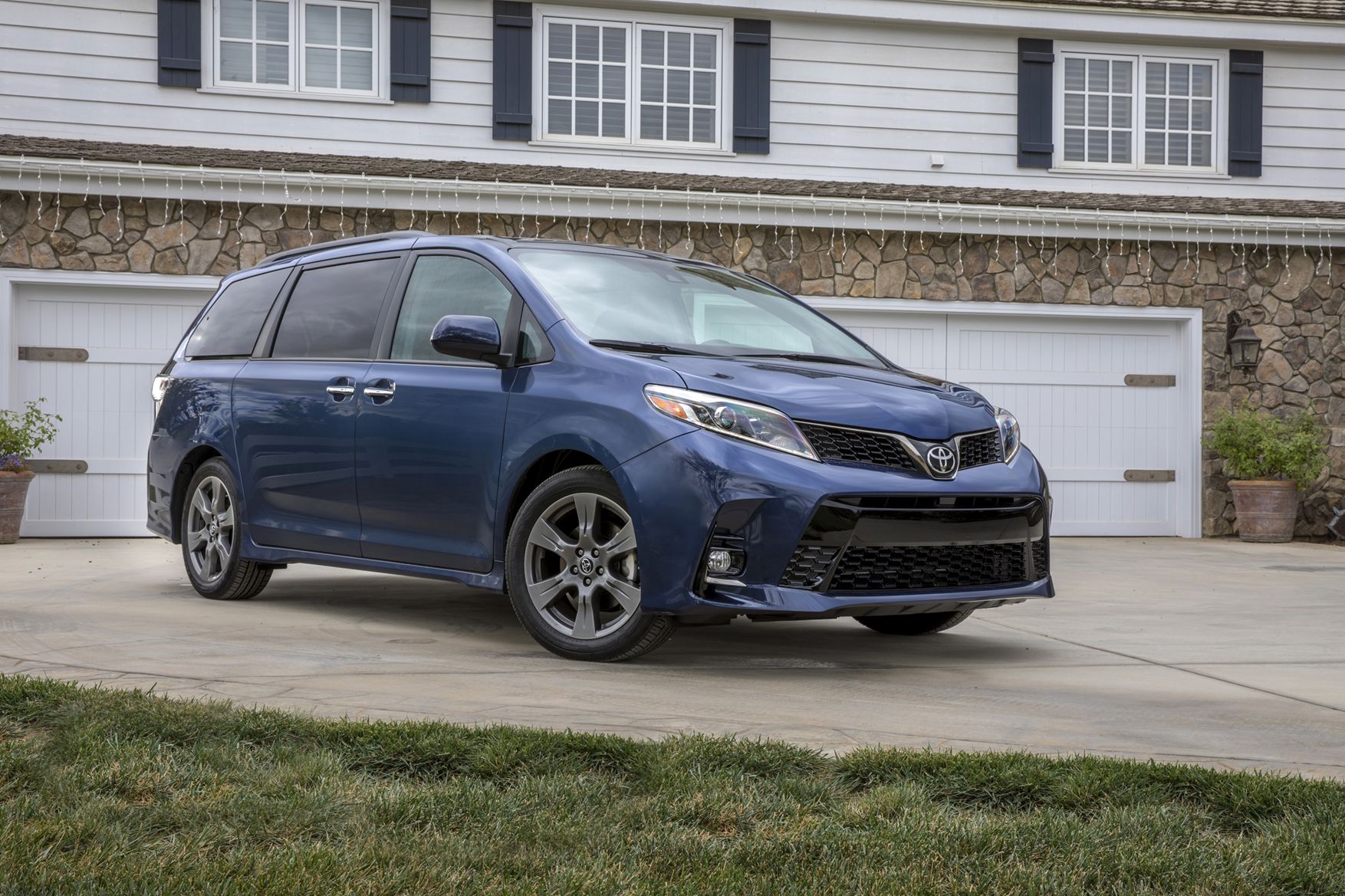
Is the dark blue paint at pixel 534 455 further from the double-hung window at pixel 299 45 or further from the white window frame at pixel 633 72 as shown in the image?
the white window frame at pixel 633 72

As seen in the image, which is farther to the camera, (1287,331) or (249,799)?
(1287,331)

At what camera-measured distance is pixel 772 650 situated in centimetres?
621

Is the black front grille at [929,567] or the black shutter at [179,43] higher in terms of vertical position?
the black shutter at [179,43]

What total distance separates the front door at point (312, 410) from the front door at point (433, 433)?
0.48 ft

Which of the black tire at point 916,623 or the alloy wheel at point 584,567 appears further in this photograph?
the black tire at point 916,623

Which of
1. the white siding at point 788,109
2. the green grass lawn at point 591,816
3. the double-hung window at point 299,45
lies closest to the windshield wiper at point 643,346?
the green grass lawn at point 591,816

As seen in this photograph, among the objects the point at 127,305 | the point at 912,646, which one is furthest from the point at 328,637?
the point at 127,305

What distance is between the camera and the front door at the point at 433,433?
602cm

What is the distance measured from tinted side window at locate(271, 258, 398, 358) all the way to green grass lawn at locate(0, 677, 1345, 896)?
9.77 ft

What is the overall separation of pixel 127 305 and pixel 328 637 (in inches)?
285

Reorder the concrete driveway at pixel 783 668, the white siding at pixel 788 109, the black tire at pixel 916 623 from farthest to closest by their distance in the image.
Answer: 1. the white siding at pixel 788 109
2. the black tire at pixel 916 623
3. the concrete driveway at pixel 783 668

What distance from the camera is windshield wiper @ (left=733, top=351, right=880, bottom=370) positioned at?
6.14 m

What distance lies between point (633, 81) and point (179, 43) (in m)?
4.13

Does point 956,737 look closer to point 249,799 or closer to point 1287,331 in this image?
point 249,799
